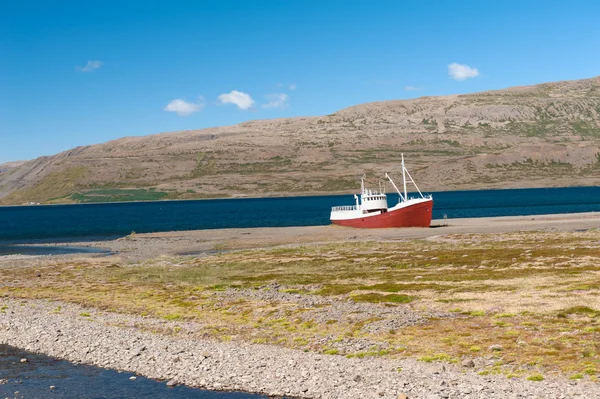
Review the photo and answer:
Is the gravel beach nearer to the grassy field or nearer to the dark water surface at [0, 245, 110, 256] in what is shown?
the grassy field

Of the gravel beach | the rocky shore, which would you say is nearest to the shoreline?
the gravel beach

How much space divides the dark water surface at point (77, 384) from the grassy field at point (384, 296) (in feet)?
24.5

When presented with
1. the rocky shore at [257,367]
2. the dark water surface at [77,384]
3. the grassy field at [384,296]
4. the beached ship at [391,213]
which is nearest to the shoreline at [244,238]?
the beached ship at [391,213]

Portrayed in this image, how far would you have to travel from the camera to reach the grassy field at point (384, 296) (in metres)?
32.8

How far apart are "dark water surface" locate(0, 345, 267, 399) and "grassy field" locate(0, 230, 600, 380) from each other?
7456mm

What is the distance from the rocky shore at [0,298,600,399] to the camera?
26.6 meters

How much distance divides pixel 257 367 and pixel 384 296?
17417 mm

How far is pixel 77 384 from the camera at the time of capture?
30641mm

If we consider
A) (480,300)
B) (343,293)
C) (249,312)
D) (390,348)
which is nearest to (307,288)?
(343,293)

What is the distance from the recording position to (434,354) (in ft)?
104

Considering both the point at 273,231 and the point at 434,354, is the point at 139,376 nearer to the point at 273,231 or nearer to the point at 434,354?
the point at 434,354

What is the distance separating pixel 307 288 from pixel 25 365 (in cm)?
2463

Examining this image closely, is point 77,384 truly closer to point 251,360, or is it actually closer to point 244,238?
point 251,360

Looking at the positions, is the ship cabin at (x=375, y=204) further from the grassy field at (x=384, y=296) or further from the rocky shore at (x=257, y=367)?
the rocky shore at (x=257, y=367)
